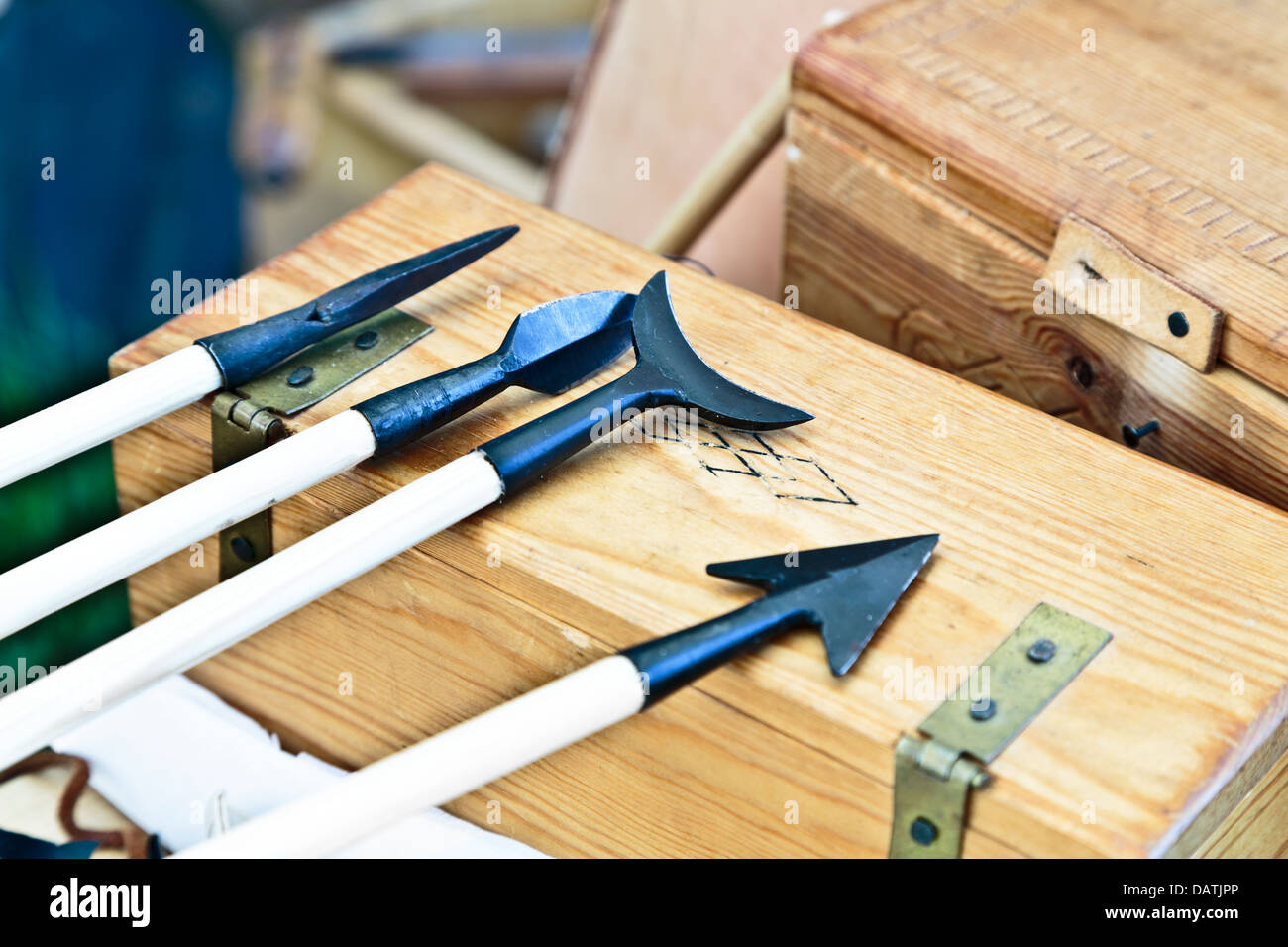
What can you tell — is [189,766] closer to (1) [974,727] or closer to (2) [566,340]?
(2) [566,340]

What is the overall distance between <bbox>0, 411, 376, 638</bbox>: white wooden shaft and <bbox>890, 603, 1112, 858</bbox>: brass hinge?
1.19ft

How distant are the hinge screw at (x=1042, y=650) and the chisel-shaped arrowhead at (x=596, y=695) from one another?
0.25 feet

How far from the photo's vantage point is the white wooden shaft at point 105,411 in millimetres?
848

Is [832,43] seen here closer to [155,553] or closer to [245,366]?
[245,366]

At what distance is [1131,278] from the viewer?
1.03 meters

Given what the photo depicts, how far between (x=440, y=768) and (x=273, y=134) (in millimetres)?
1822

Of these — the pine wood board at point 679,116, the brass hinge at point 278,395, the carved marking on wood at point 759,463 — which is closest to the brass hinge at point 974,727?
the carved marking on wood at point 759,463

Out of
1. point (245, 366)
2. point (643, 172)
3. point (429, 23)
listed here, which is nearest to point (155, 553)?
point (245, 366)

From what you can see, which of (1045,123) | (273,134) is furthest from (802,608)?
(273,134)

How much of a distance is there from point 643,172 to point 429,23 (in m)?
0.90

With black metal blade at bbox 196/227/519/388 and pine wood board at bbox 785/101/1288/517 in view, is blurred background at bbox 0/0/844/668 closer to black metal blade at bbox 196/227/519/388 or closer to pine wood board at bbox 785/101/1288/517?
pine wood board at bbox 785/101/1288/517

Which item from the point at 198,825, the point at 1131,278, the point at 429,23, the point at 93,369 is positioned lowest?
the point at 93,369

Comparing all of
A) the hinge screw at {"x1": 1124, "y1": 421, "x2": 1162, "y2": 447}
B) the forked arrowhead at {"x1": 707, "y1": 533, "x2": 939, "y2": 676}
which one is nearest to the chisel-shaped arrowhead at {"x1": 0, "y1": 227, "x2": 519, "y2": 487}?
the forked arrowhead at {"x1": 707, "y1": 533, "x2": 939, "y2": 676}

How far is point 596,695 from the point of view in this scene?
2.39 ft
